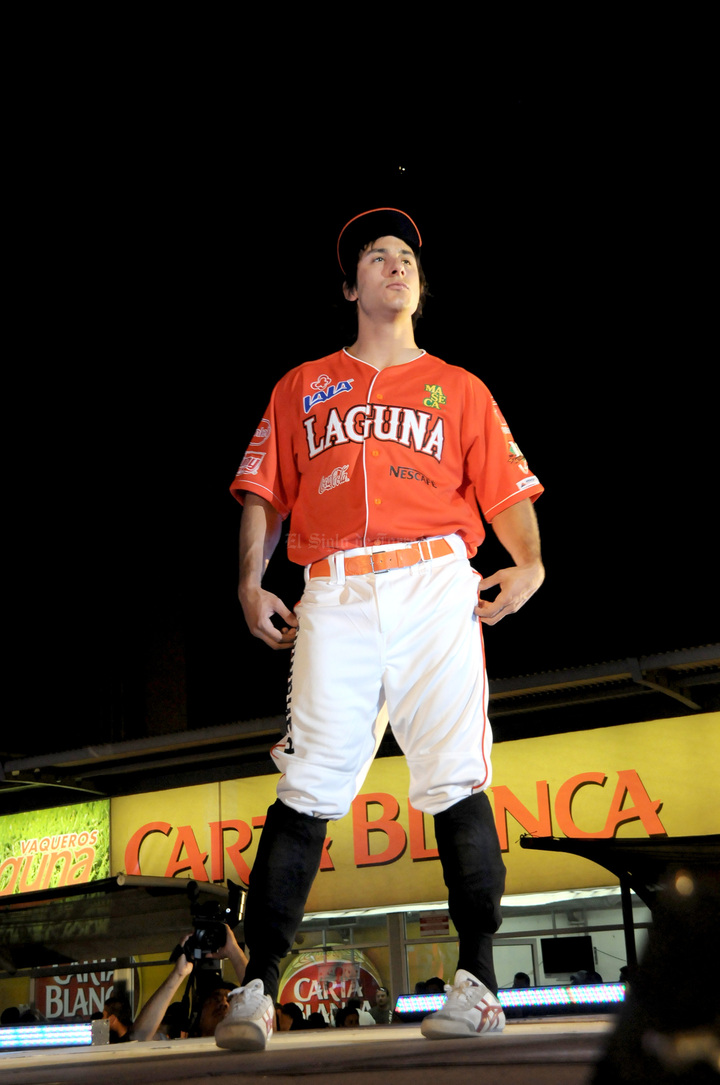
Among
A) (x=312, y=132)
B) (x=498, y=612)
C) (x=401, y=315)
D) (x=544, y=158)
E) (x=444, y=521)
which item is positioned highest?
(x=544, y=158)

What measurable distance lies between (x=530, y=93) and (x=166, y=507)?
813 centimetres

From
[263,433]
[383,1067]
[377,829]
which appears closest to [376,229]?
[263,433]

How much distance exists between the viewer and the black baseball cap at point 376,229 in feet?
8.49

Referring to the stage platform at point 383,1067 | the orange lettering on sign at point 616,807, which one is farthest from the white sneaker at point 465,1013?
the orange lettering on sign at point 616,807

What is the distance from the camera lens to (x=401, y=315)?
2.54 meters

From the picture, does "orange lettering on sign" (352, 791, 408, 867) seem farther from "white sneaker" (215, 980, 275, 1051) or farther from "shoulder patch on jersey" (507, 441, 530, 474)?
"white sneaker" (215, 980, 275, 1051)

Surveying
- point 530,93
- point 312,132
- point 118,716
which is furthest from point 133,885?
point 530,93

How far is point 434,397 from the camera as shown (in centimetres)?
240

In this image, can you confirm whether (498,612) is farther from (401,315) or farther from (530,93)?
(530,93)

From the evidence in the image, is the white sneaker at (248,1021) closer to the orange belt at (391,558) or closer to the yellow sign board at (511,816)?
the orange belt at (391,558)

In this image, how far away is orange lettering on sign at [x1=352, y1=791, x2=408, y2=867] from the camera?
35.4ft

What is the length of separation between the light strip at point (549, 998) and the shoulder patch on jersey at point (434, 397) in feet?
18.6

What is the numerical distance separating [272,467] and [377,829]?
921 centimetres

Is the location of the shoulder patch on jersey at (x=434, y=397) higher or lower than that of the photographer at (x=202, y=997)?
higher
